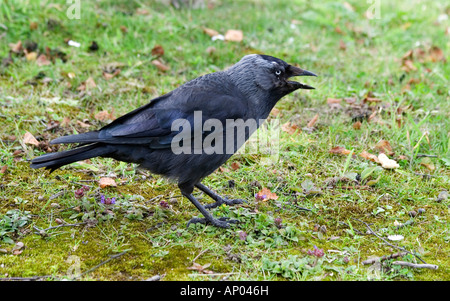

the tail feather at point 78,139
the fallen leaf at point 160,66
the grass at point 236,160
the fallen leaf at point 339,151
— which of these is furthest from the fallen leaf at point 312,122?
the tail feather at point 78,139

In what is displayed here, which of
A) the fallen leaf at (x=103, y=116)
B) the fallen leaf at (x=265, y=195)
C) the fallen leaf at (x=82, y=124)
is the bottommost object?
the fallen leaf at (x=265, y=195)

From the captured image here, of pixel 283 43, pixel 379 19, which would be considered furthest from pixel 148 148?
pixel 379 19

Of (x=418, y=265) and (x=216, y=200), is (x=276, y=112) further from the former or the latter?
(x=418, y=265)

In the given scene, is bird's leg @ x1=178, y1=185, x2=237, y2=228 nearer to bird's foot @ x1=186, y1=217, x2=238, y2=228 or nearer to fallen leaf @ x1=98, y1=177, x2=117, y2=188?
bird's foot @ x1=186, y1=217, x2=238, y2=228

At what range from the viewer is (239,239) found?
368 centimetres

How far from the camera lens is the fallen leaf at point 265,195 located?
416 cm

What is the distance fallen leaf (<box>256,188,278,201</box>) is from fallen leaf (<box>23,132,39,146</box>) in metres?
2.08

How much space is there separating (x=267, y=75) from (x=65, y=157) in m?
1.71

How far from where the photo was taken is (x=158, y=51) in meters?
6.66

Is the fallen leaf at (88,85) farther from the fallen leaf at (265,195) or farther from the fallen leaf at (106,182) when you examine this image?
the fallen leaf at (265,195)

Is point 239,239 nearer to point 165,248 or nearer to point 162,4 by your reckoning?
point 165,248

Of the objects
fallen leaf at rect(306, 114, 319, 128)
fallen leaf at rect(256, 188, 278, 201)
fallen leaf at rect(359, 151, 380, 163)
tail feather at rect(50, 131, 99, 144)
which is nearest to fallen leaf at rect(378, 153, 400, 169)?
fallen leaf at rect(359, 151, 380, 163)

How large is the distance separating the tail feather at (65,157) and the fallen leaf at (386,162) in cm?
244
